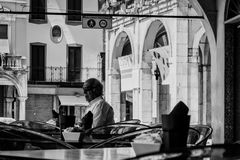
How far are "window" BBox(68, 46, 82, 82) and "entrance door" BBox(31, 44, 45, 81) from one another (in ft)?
4.23

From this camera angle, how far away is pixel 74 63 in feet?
109

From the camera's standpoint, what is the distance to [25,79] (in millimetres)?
32156

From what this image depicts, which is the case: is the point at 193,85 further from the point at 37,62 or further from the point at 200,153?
the point at 200,153

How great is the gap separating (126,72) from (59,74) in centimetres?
732

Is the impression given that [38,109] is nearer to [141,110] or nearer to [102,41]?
[102,41]

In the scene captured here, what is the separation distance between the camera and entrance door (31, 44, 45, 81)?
32469mm

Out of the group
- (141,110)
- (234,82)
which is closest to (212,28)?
(234,82)

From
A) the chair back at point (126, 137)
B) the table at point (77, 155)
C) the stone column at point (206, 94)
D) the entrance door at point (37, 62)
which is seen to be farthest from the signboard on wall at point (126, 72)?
the table at point (77, 155)

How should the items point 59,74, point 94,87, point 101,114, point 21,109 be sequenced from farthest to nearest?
1. point 59,74
2. point 21,109
3. point 94,87
4. point 101,114

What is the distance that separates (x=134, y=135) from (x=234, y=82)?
6.19 m

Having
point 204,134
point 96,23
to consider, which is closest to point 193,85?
point 96,23

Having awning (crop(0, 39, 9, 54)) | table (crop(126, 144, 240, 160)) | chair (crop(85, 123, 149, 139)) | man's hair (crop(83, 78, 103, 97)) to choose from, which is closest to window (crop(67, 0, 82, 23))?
awning (crop(0, 39, 9, 54))

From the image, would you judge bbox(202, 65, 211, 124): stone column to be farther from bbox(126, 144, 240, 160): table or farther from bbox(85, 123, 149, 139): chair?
bbox(126, 144, 240, 160): table

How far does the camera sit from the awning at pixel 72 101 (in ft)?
106
